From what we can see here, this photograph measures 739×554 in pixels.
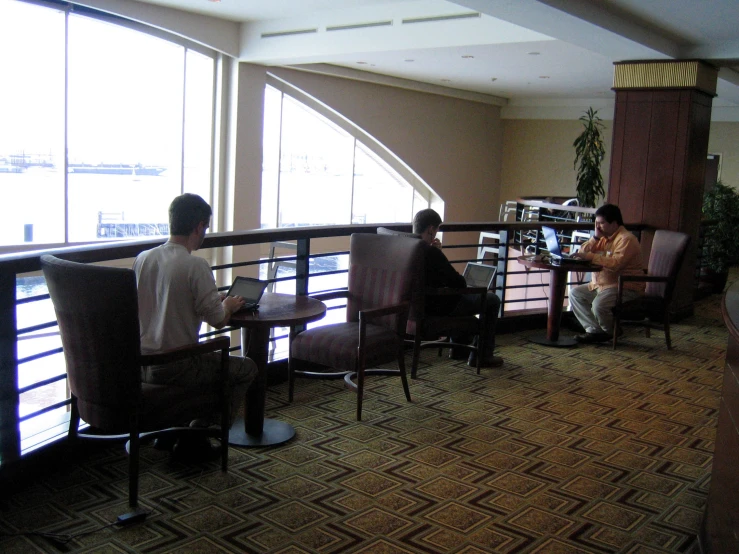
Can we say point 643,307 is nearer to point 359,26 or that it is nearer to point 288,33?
point 359,26

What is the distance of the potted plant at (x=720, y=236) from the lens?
9.20 meters

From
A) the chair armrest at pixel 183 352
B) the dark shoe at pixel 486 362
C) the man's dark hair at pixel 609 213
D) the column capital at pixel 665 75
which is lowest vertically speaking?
the dark shoe at pixel 486 362

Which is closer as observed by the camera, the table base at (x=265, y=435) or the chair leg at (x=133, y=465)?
the chair leg at (x=133, y=465)

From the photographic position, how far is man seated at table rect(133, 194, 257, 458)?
301 centimetres

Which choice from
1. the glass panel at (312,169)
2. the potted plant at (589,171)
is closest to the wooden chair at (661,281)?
the potted plant at (589,171)

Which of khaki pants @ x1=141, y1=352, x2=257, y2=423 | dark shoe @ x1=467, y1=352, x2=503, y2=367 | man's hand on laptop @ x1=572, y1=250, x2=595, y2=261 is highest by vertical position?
man's hand on laptop @ x1=572, y1=250, x2=595, y2=261

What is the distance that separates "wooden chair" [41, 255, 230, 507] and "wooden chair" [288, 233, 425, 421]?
1.14m

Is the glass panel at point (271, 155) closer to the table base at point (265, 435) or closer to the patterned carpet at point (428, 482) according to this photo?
the patterned carpet at point (428, 482)

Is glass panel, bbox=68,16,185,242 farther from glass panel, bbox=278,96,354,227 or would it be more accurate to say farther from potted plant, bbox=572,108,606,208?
potted plant, bbox=572,108,606,208

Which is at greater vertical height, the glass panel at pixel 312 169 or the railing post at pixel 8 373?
the glass panel at pixel 312 169

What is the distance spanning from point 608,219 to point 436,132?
1007cm

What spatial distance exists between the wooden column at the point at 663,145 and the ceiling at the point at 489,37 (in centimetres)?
22

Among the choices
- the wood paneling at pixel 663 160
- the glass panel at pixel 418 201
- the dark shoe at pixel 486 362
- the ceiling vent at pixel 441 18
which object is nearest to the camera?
the dark shoe at pixel 486 362

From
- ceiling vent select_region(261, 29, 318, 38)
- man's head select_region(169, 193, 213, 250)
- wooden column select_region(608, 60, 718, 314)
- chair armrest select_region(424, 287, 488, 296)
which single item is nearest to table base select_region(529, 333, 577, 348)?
chair armrest select_region(424, 287, 488, 296)
